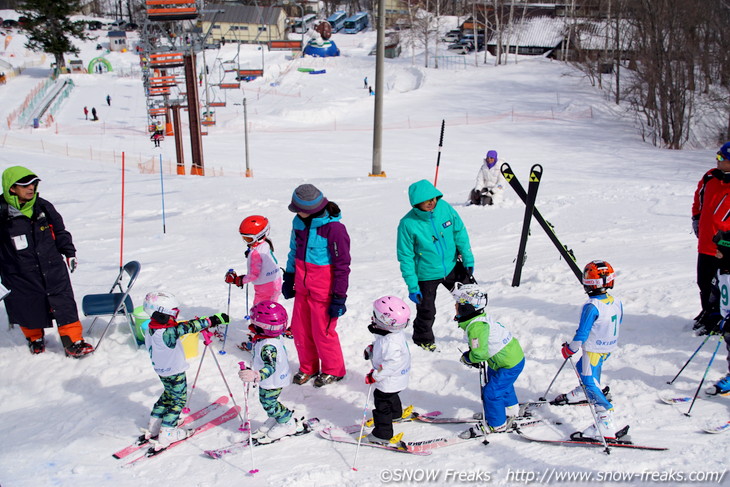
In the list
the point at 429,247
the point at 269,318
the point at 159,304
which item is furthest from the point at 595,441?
the point at 159,304

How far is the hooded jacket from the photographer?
20.1 ft

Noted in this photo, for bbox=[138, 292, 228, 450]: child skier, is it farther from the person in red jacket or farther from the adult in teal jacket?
the person in red jacket

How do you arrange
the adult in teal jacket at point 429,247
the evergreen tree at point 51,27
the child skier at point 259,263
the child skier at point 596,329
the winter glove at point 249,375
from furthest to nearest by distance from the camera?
the evergreen tree at point 51,27, the child skier at point 259,263, the adult in teal jacket at point 429,247, the child skier at point 596,329, the winter glove at point 249,375

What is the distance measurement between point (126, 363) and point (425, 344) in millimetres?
3062

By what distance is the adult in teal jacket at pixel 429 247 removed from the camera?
573 cm

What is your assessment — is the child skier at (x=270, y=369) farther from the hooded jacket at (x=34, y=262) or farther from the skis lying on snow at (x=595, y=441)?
the hooded jacket at (x=34, y=262)

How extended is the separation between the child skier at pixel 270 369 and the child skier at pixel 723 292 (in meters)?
3.41

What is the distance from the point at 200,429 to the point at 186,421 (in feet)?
0.72

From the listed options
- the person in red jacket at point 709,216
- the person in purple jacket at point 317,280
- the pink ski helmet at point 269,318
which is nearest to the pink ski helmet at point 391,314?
the pink ski helmet at point 269,318

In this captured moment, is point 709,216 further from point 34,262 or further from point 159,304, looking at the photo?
point 34,262

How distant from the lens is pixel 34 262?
6.29m

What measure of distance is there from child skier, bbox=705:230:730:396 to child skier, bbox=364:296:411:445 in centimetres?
258

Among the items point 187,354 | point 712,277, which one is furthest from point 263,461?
point 712,277

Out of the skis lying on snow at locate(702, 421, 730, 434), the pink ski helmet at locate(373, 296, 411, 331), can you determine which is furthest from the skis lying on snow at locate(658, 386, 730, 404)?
the pink ski helmet at locate(373, 296, 411, 331)
